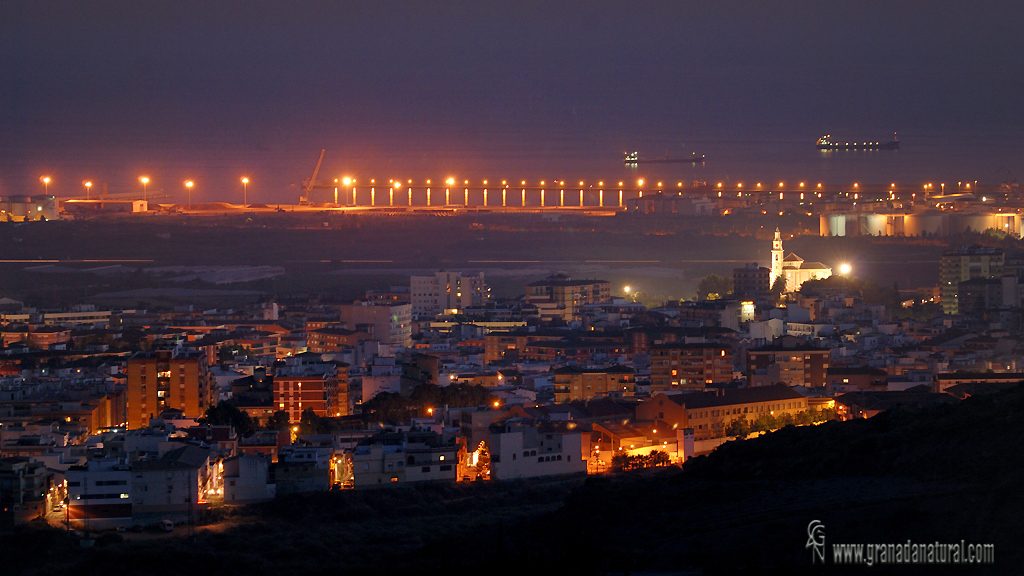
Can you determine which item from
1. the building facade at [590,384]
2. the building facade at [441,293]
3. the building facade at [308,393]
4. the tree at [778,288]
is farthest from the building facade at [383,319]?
the building facade at [308,393]

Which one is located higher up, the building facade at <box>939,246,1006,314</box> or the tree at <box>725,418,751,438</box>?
the building facade at <box>939,246,1006,314</box>

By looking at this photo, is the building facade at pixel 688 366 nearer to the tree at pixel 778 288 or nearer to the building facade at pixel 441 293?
the building facade at pixel 441 293

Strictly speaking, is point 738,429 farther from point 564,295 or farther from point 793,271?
point 793,271

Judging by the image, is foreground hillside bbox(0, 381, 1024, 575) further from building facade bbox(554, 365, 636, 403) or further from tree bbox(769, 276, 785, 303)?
tree bbox(769, 276, 785, 303)

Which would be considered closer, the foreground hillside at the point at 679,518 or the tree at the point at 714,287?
the foreground hillside at the point at 679,518

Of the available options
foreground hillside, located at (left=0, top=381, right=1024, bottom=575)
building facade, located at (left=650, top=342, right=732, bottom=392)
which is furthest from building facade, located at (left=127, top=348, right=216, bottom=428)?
building facade, located at (left=650, top=342, right=732, bottom=392)

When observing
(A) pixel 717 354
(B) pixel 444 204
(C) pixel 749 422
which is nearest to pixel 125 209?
(B) pixel 444 204

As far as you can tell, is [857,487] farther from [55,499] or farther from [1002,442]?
[55,499]
